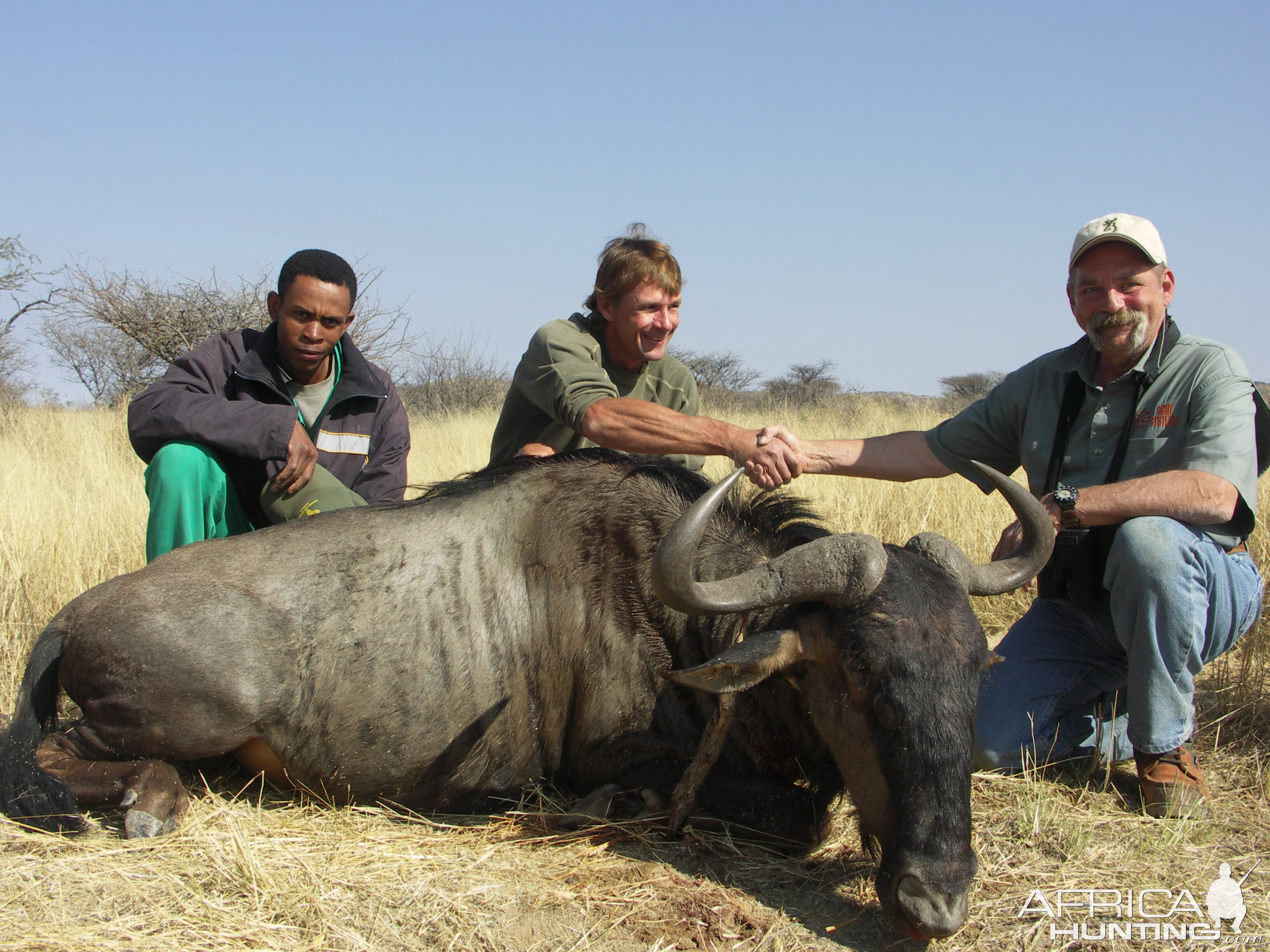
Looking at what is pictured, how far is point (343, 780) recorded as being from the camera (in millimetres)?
3787

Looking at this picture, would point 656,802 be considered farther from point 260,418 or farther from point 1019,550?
point 260,418

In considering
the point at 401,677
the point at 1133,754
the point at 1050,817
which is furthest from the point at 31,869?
the point at 1133,754

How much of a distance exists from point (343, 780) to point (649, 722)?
129 cm

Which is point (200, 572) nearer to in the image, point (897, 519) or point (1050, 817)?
point (1050, 817)

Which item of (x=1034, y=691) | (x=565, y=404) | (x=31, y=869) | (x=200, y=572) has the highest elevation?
(x=565, y=404)

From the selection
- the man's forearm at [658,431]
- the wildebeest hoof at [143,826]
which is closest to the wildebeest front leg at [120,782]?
Result: the wildebeest hoof at [143,826]

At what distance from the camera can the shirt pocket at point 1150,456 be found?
4.22 meters

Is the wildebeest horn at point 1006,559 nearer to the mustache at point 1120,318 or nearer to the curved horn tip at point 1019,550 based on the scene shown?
the curved horn tip at point 1019,550

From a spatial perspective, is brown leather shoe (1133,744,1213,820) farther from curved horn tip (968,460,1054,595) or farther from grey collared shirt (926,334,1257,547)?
curved horn tip (968,460,1054,595)

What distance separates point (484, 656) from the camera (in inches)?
151

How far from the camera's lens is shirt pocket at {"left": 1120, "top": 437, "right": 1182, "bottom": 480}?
13.8ft

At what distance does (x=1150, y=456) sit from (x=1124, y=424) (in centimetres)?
18

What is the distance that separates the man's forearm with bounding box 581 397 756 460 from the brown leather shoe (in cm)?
221

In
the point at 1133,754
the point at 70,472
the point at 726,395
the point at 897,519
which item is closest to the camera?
the point at 1133,754
